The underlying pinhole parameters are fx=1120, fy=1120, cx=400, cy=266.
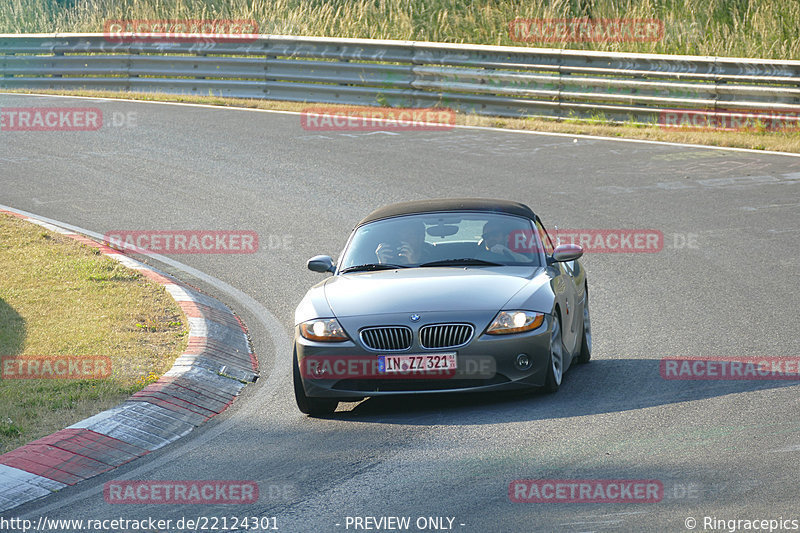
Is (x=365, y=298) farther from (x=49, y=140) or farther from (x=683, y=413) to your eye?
(x=49, y=140)

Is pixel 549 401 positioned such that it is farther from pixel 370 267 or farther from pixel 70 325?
pixel 70 325

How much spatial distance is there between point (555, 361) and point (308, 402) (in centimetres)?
179

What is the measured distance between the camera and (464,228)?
565 inches

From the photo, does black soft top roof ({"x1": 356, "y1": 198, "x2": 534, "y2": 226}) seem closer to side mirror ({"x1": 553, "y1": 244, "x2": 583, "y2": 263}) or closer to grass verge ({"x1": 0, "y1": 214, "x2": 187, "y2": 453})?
side mirror ({"x1": 553, "y1": 244, "x2": 583, "y2": 263})

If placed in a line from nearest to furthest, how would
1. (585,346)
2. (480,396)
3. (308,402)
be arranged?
(308,402), (480,396), (585,346)

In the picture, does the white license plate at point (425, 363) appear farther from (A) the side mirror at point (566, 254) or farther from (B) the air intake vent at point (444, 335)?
(A) the side mirror at point (566, 254)

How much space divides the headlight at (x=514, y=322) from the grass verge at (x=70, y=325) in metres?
2.64

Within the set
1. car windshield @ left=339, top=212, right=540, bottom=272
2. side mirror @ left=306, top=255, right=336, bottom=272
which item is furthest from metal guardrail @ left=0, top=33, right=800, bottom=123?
side mirror @ left=306, top=255, right=336, bottom=272

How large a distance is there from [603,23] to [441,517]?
71.3 feet

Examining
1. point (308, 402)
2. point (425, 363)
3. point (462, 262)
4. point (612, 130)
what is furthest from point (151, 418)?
point (612, 130)

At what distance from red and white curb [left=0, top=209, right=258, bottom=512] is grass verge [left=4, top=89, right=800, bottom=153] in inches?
432

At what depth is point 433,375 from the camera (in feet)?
24.6

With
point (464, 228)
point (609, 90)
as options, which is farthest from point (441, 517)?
point (609, 90)

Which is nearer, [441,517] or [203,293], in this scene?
[441,517]
